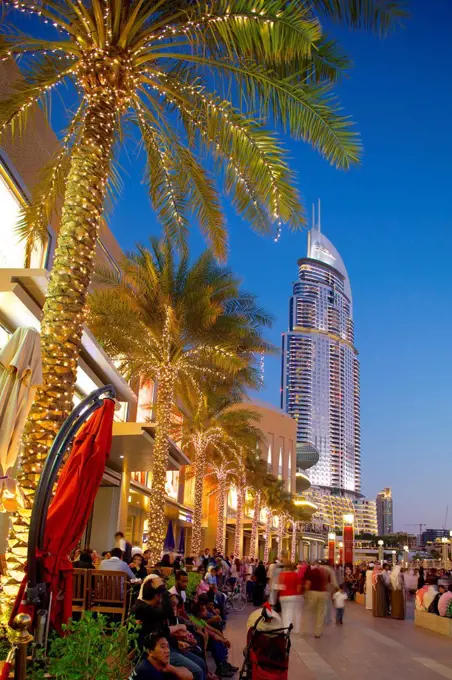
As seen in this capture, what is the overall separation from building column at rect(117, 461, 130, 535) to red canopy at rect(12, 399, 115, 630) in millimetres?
19143

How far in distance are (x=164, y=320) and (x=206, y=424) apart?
13772 millimetres

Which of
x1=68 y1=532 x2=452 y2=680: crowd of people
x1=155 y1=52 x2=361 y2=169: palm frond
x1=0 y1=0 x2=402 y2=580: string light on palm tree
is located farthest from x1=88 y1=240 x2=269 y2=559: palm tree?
x1=155 y1=52 x2=361 y2=169: palm frond

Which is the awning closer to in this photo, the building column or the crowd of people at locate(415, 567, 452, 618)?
the building column

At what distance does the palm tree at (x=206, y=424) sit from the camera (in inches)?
1167

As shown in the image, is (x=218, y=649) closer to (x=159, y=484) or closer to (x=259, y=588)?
(x=159, y=484)

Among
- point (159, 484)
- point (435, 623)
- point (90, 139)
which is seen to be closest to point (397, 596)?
point (435, 623)

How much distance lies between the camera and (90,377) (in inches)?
665

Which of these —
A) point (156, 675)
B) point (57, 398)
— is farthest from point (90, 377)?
point (156, 675)

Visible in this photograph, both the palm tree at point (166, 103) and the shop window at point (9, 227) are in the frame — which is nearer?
the palm tree at point (166, 103)

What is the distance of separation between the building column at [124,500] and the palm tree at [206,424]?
4.03 meters

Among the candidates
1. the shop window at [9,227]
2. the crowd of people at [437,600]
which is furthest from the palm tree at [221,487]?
the shop window at [9,227]

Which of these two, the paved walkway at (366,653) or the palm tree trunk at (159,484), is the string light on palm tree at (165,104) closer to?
the paved walkway at (366,653)

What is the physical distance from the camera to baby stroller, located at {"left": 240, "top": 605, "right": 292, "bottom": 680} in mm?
7648

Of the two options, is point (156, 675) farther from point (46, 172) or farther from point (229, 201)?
point (46, 172)
